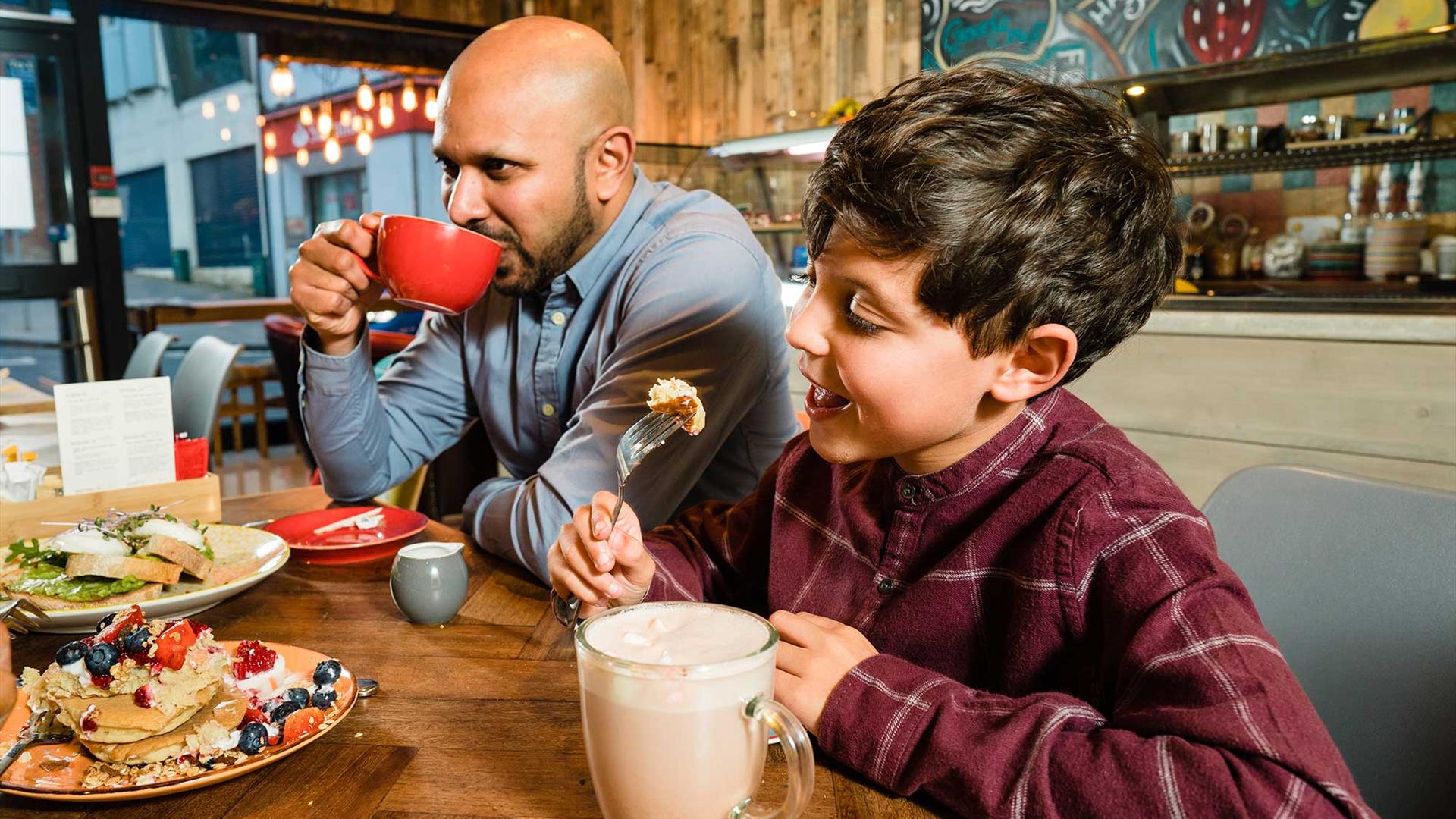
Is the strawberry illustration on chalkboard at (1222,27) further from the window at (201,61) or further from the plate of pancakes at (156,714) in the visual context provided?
the window at (201,61)

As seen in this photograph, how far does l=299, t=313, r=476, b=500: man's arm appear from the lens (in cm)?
163

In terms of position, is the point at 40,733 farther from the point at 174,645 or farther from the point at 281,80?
the point at 281,80

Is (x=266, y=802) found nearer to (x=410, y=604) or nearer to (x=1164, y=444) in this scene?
(x=410, y=604)

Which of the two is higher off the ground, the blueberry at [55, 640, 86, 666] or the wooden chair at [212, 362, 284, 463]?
the blueberry at [55, 640, 86, 666]

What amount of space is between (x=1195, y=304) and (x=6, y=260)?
214 inches

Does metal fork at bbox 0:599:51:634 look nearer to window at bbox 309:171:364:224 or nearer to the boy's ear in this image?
the boy's ear

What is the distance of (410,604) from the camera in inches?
42.5

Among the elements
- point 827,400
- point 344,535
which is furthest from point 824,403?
point 344,535

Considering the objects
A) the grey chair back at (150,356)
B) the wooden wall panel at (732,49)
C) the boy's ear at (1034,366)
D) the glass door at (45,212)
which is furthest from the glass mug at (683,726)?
the glass door at (45,212)

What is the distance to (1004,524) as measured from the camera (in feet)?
2.93

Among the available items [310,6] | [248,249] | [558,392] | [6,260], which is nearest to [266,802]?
[558,392]

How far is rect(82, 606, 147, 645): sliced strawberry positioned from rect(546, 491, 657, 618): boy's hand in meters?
0.36

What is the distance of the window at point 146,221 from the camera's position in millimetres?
9172

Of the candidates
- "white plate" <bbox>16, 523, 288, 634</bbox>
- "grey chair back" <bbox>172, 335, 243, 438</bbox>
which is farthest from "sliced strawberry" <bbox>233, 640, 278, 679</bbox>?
"grey chair back" <bbox>172, 335, 243, 438</bbox>
